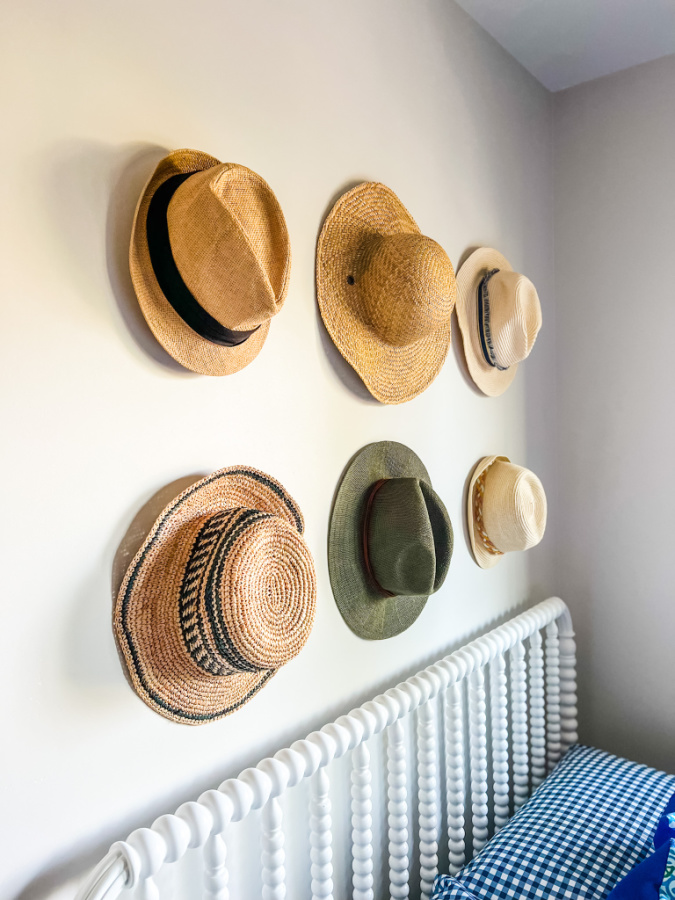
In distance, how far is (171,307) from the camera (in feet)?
3.27

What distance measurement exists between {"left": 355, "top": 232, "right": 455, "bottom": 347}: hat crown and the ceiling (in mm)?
945

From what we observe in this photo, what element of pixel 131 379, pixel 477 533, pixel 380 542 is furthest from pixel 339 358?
pixel 477 533

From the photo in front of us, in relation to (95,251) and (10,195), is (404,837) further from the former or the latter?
(10,195)

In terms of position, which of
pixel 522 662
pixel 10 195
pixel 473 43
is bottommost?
pixel 522 662

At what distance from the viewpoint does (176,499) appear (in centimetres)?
100

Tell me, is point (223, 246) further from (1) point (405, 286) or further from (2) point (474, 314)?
(2) point (474, 314)

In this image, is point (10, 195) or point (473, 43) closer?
point (10, 195)

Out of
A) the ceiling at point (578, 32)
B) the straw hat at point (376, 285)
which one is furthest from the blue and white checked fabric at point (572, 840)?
the ceiling at point (578, 32)

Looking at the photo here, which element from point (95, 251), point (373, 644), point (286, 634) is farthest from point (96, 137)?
point (373, 644)

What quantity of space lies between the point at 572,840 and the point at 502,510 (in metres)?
0.77

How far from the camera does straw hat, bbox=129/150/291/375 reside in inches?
36.7

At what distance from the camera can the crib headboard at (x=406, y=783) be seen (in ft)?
3.23

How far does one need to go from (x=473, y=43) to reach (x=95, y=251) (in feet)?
4.83

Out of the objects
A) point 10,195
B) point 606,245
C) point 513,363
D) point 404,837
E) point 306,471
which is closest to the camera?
point 10,195
